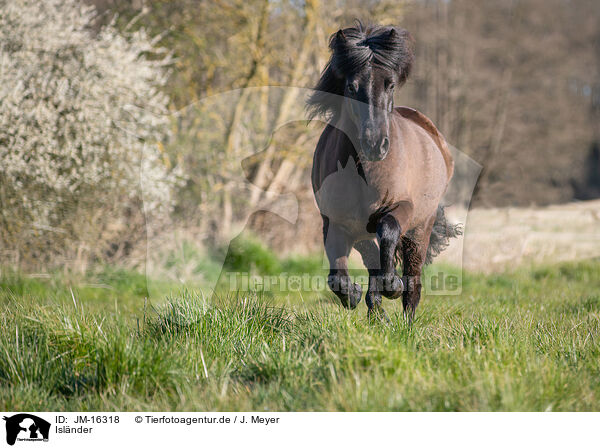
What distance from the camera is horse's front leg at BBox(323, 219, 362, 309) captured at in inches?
159

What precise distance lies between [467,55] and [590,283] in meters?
12.3

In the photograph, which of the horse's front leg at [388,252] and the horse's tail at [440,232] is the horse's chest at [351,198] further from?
the horse's tail at [440,232]

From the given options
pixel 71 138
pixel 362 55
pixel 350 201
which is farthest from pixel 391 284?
pixel 71 138

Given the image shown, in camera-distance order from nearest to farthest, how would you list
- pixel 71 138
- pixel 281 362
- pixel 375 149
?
pixel 281 362 → pixel 375 149 → pixel 71 138

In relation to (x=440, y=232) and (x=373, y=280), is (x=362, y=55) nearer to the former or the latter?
(x=373, y=280)

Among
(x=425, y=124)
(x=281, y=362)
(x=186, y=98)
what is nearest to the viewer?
(x=281, y=362)

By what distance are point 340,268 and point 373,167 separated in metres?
0.78

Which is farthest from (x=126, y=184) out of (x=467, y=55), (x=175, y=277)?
(x=467, y=55)

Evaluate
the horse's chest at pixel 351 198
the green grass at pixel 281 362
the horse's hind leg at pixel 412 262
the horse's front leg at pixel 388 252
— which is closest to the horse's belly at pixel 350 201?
the horse's chest at pixel 351 198

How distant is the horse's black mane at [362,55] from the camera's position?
3.69m

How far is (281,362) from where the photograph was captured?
2955 mm

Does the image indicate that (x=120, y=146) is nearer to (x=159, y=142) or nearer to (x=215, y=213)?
(x=159, y=142)

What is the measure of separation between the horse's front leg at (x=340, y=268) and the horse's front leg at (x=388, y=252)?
0.26 m

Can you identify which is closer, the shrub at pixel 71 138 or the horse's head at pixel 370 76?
the horse's head at pixel 370 76
